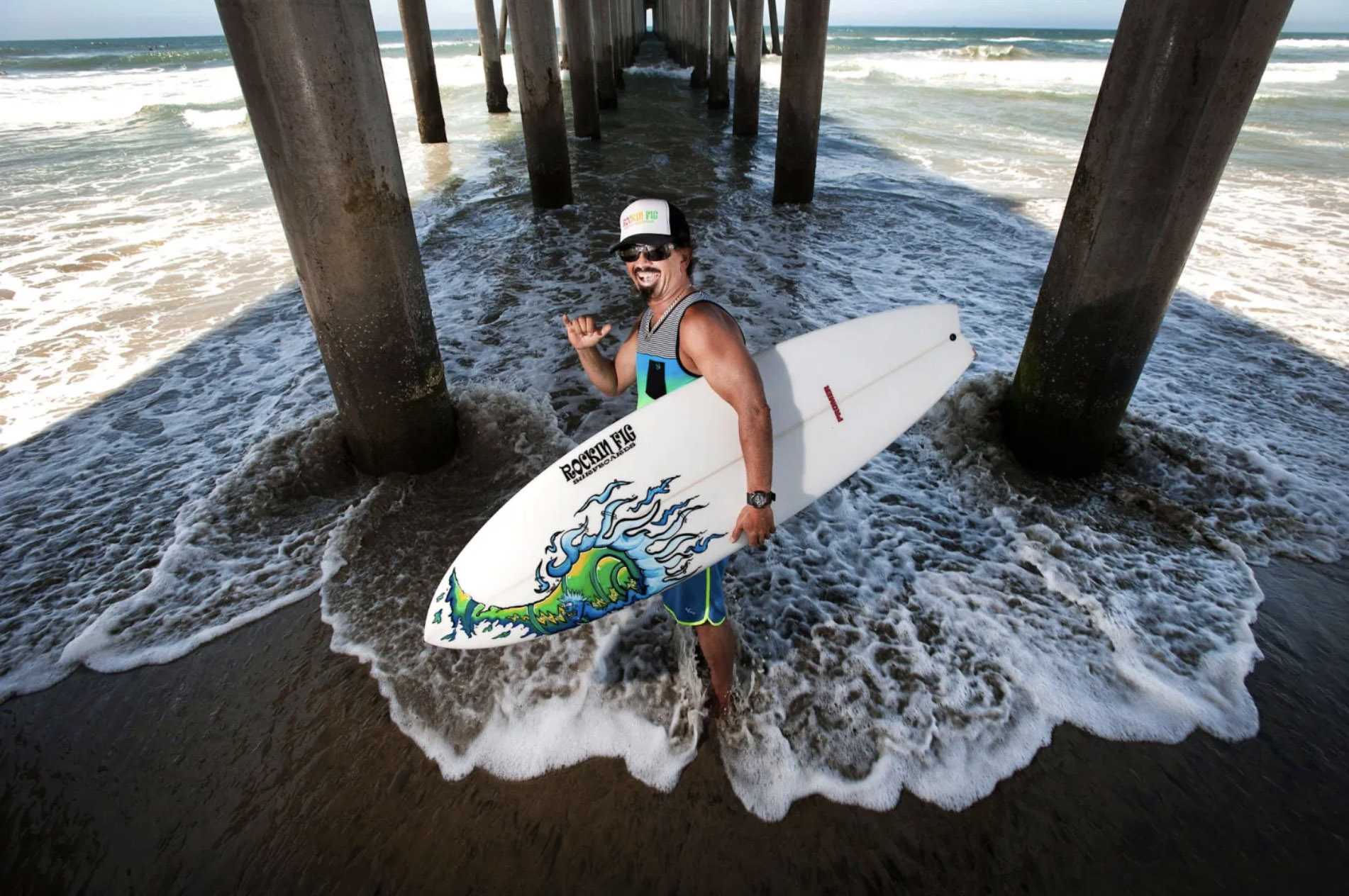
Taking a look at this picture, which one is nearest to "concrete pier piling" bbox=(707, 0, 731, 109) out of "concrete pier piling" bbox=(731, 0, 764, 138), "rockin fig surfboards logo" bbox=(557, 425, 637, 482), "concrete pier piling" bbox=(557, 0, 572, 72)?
"concrete pier piling" bbox=(731, 0, 764, 138)

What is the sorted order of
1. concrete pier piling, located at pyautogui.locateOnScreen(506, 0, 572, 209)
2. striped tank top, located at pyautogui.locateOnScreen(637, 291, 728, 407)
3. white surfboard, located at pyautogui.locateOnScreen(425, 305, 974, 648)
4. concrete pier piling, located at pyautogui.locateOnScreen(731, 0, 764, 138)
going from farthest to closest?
concrete pier piling, located at pyautogui.locateOnScreen(731, 0, 764, 138) < concrete pier piling, located at pyautogui.locateOnScreen(506, 0, 572, 209) < white surfboard, located at pyautogui.locateOnScreen(425, 305, 974, 648) < striped tank top, located at pyautogui.locateOnScreen(637, 291, 728, 407)

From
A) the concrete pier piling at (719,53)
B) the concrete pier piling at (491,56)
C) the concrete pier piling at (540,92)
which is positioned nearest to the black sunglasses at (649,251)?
the concrete pier piling at (540,92)

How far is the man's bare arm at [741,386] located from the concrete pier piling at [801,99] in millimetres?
6751

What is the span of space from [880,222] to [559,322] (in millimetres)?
5081

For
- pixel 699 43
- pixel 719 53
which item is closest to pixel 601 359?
pixel 719 53

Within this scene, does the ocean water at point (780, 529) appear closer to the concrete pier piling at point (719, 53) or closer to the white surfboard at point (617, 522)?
the white surfboard at point (617, 522)

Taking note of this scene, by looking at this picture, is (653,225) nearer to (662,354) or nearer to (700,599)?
(662,354)

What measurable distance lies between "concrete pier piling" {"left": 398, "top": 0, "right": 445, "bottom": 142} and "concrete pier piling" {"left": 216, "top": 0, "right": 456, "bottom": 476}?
36.6ft

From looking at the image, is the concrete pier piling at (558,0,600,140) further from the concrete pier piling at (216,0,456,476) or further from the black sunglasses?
the black sunglasses

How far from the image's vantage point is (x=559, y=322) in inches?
232

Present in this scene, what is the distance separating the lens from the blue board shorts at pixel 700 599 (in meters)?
2.26

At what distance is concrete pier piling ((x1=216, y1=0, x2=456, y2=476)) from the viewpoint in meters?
2.70

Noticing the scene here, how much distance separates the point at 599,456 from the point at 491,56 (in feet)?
58.3

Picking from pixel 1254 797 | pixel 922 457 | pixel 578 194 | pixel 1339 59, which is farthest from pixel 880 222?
pixel 1339 59
